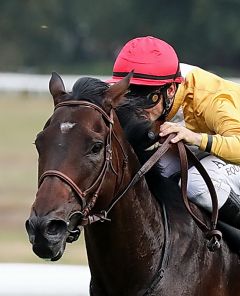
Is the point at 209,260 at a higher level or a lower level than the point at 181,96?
lower

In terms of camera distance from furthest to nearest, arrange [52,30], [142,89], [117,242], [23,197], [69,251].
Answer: [52,30]
[23,197]
[69,251]
[142,89]
[117,242]

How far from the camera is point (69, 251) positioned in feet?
31.7

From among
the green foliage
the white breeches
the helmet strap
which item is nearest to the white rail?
the white breeches

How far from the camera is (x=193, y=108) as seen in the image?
468 centimetres

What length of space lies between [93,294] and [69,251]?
5.38m

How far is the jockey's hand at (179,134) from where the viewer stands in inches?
167

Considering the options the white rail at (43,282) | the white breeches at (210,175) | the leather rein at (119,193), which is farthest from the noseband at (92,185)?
the white rail at (43,282)

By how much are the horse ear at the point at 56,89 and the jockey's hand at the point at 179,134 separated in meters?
0.48

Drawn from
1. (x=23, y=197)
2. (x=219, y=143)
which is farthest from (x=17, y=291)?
(x=23, y=197)

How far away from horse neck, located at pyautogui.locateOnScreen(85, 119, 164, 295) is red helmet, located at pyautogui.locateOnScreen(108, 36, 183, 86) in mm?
404

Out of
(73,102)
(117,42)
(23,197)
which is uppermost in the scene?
(73,102)

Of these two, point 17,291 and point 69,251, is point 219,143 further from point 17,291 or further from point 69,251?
point 69,251

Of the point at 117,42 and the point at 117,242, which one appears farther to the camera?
the point at 117,42

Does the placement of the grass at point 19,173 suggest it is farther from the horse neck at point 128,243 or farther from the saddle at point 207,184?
the horse neck at point 128,243
